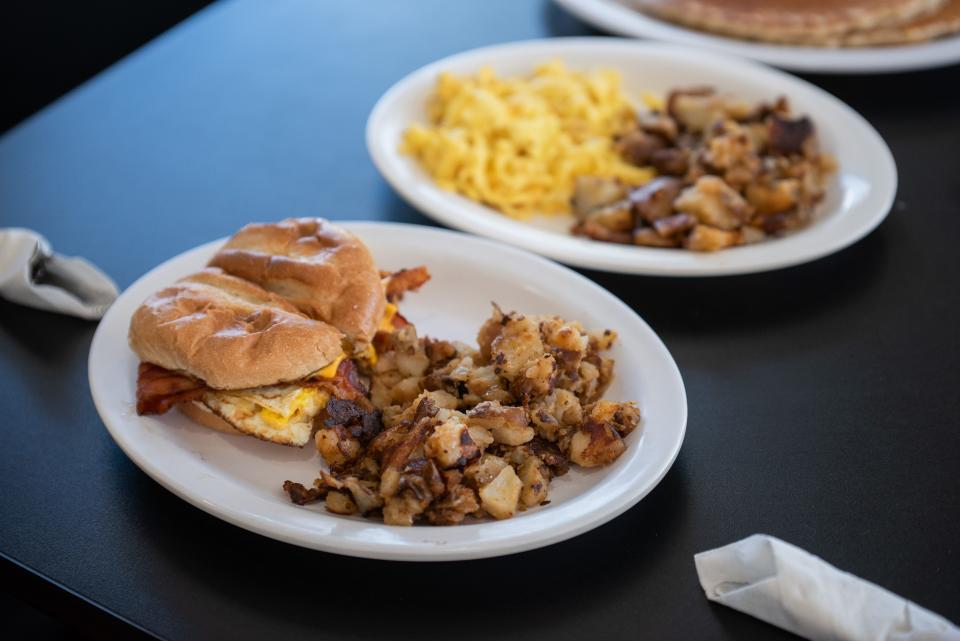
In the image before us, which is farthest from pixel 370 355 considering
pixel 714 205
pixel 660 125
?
pixel 660 125

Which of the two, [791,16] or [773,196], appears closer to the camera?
[773,196]

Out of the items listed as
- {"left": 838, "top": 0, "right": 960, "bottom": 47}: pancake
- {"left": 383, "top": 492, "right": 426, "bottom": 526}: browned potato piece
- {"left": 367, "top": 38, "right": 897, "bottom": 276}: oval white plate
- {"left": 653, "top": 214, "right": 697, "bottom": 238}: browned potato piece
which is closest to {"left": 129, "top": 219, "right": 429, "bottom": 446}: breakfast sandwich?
{"left": 383, "top": 492, "right": 426, "bottom": 526}: browned potato piece

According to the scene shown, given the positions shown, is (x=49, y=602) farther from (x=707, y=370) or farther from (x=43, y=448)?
(x=707, y=370)

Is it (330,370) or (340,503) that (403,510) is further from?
(330,370)

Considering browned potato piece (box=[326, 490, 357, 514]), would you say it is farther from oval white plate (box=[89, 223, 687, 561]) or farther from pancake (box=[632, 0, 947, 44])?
pancake (box=[632, 0, 947, 44])

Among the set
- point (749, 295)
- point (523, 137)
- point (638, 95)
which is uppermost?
point (523, 137)

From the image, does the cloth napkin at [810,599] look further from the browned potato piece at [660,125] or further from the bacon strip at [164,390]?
the browned potato piece at [660,125]
